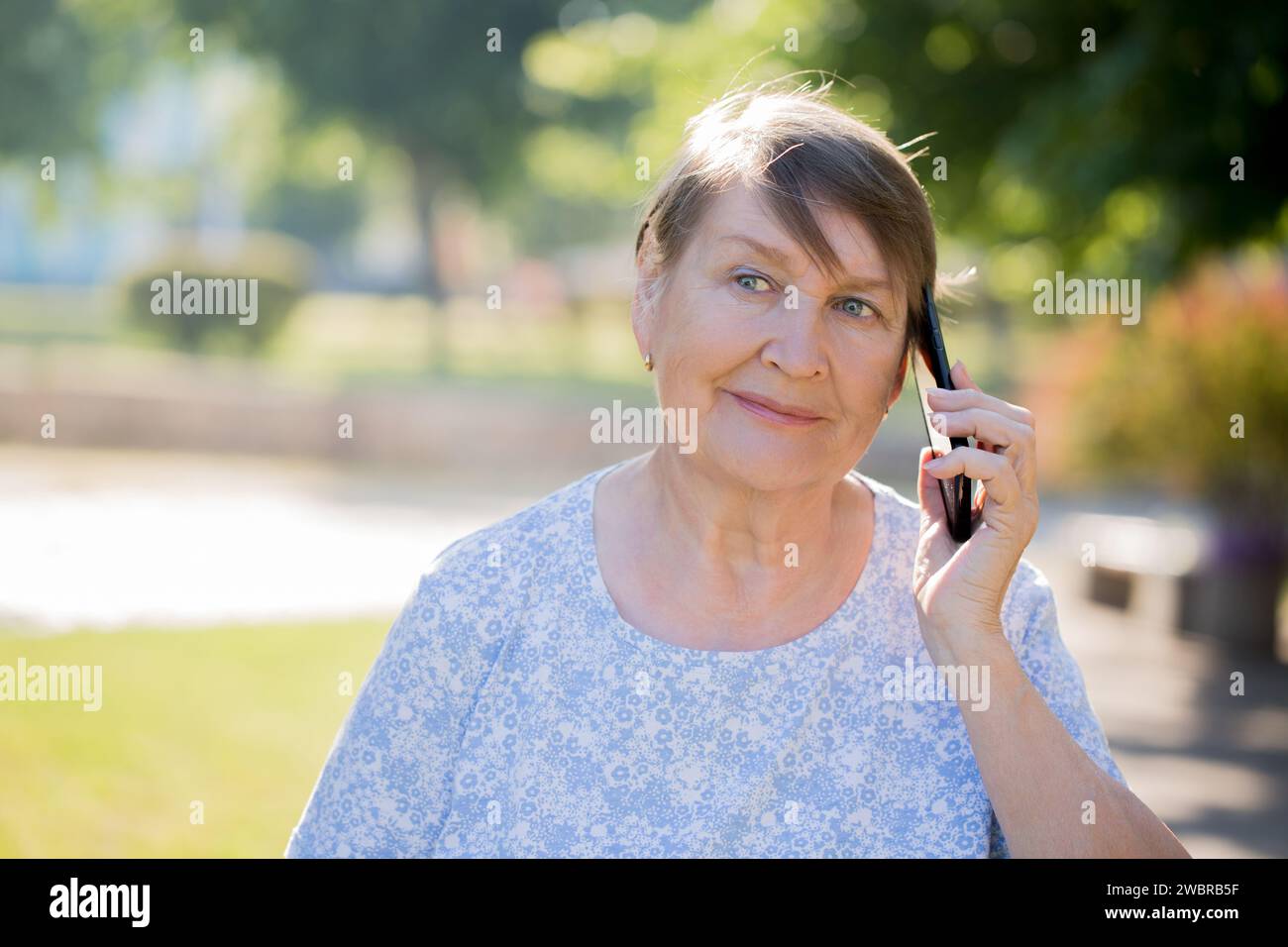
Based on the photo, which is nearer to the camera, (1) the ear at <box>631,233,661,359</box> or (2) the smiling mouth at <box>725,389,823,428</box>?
(2) the smiling mouth at <box>725,389,823,428</box>

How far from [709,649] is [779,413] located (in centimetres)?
41

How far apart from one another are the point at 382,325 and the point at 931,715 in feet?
128

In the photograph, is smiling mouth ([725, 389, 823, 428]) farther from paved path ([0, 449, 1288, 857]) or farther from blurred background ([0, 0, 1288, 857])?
paved path ([0, 449, 1288, 857])

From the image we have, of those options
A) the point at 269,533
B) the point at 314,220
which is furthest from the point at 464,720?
the point at 314,220

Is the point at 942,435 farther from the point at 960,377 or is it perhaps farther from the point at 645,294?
the point at 645,294

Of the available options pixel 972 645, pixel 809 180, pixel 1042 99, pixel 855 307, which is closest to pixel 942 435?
pixel 855 307

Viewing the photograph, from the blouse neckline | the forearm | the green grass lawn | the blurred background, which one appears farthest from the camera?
the blurred background

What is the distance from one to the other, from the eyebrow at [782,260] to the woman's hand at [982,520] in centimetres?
20

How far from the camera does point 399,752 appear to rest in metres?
2.30

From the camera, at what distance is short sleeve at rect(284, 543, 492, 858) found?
2291mm

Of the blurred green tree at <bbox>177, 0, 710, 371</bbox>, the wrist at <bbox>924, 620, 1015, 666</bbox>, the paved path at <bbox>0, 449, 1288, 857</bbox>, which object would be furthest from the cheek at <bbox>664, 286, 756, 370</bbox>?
the blurred green tree at <bbox>177, 0, 710, 371</bbox>

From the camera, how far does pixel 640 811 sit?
7.45ft
